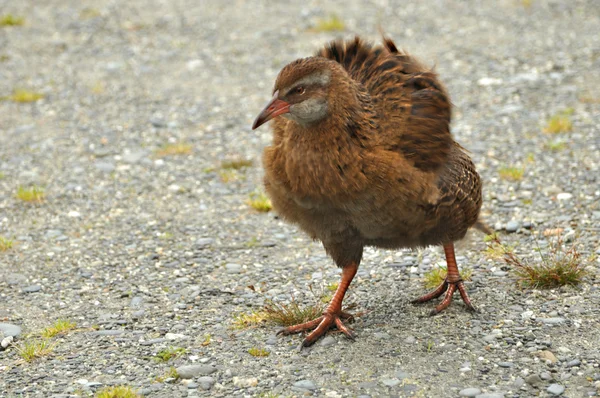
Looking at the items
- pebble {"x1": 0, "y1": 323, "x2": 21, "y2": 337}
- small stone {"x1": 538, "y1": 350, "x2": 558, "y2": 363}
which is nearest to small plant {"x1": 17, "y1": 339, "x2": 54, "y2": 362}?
pebble {"x1": 0, "y1": 323, "x2": 21, "y2": 337}

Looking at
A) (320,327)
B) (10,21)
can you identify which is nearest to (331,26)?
(10,21)

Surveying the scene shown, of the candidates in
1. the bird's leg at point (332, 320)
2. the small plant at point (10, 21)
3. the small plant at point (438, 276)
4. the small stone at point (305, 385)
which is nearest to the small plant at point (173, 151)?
the small plant at point (438, 276)

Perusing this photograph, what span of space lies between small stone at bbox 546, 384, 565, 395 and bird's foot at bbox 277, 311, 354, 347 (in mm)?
1350

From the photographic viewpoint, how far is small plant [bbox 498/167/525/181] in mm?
7977

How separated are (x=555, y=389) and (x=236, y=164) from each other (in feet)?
15.8

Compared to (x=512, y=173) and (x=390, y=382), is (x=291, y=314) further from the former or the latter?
(x=512, y=173)

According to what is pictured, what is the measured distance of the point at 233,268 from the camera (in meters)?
6.81

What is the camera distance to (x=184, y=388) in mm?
4977

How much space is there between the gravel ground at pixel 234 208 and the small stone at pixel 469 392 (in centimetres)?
4

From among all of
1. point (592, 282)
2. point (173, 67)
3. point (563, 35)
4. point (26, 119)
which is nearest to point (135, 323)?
point (592, 282)

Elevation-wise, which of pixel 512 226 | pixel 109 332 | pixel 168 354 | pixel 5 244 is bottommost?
pixel 5 244

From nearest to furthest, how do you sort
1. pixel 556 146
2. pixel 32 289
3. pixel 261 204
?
pixel 32 289, pixel 261 204, pixel 556 146

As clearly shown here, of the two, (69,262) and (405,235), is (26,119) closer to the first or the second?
(69,262)

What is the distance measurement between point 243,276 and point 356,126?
2.08 metres
